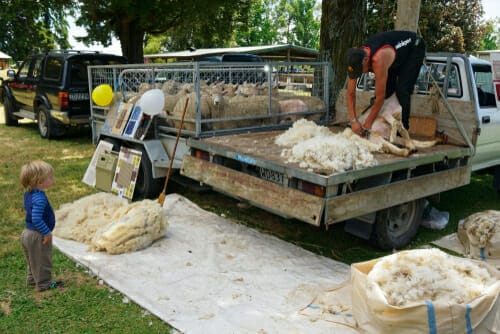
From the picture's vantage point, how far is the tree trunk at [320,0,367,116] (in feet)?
27.6

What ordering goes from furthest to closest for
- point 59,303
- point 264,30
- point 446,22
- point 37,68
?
point 264,30 < point 446,22 < point 37,68 < point 59,303

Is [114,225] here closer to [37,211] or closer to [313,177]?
[37,211]

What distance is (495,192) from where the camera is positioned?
7559mm

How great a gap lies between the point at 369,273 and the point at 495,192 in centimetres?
526

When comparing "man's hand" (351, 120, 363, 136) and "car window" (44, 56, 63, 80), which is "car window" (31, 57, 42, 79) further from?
"man's hand" (351, 120, 363, 136)

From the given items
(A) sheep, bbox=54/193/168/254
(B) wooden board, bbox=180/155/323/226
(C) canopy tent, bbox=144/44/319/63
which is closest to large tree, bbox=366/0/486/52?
(C) canopy tent, bbox=144/44/319/63

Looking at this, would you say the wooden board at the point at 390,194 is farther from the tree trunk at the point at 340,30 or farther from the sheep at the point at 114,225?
the tree trunk at the point at 340,30

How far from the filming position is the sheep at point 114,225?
4.73 metres

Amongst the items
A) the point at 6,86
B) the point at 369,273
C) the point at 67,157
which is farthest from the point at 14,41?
the point at 369,273

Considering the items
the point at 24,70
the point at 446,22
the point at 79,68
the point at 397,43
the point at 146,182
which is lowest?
the point at 146,182

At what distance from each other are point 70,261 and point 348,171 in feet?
9.52

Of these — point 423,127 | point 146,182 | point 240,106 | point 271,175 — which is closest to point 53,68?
point 146,182

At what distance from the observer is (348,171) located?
404 cm

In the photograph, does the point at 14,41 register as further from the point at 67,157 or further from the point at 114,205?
the point at 114,205
